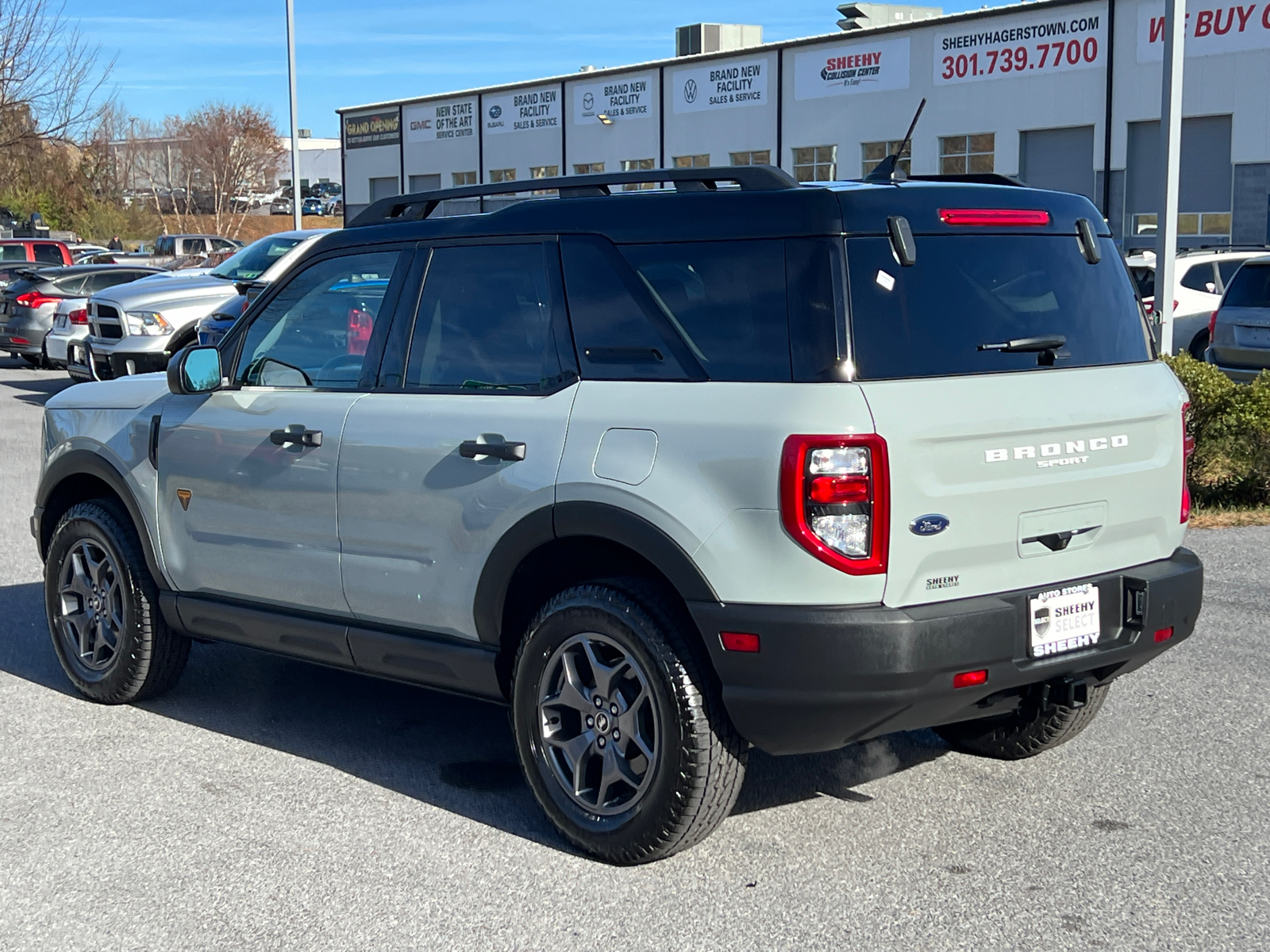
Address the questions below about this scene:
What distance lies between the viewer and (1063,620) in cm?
420

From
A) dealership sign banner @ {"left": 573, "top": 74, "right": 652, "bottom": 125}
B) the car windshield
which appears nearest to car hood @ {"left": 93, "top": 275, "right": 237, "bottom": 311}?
the car windshield

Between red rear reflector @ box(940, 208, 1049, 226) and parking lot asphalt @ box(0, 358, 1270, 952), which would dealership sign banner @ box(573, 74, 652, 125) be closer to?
parking lot asphalt @ box(0, 358, 1270, 952)

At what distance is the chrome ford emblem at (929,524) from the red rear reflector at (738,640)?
510 mm

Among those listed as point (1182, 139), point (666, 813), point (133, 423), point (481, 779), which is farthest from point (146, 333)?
point (1182, 139)

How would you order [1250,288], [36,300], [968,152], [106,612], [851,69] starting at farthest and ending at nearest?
[851,69] < [968,152] < [36,300] < [1250,288] < [106,612]

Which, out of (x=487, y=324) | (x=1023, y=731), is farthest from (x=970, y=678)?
(x=487, y=324)

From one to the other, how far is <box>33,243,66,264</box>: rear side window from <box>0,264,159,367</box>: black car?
35.2 feet

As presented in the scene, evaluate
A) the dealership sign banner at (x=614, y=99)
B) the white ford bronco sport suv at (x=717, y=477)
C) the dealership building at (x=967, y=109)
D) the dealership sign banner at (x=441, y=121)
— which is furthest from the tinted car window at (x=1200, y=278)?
the dealership sign banner at (x=441, y=121)

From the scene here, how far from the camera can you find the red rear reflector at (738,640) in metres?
3.94

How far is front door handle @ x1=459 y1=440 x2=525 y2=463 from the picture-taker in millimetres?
4484

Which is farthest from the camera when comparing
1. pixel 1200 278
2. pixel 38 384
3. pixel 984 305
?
pixel 38 384

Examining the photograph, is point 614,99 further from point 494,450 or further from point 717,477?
point 717,477

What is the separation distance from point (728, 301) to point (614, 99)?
44.6 meters

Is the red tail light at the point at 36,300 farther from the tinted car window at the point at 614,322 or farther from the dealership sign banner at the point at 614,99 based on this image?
the dealership sign banner at the point at 614,99
